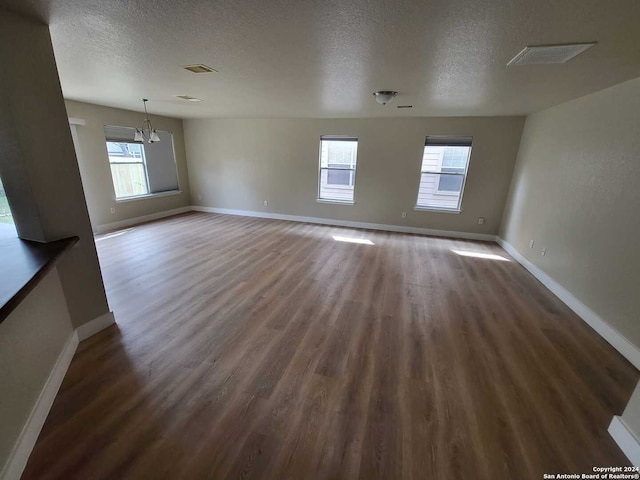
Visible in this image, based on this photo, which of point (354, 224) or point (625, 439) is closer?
point (625, 439)

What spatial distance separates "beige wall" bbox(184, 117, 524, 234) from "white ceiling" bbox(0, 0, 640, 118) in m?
1.61

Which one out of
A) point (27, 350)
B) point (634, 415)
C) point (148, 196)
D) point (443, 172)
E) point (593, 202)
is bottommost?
point (634, 415)

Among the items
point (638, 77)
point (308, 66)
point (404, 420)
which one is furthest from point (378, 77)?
point (404, 420)

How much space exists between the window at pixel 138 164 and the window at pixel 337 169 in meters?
3.73

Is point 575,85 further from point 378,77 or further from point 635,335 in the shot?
point 635,335

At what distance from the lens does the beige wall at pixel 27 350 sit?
48.3 inches

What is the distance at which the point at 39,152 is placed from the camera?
5.73ft

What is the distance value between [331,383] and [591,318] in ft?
8.96

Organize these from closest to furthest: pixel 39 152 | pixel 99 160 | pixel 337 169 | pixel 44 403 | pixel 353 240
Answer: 1. pixel 44 403
2. pixel 39 152
3. pixel 99 160
4. pixel 353 240
5. pixel 337 169

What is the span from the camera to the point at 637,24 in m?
1.50

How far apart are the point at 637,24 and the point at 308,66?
2.12 m

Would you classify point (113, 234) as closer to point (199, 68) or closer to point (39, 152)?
point (39, 152)

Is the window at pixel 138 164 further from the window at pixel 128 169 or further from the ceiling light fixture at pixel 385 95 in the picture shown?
the ceiling light fixture at pixel 385 95

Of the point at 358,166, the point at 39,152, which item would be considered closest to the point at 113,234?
the point at 39,152
